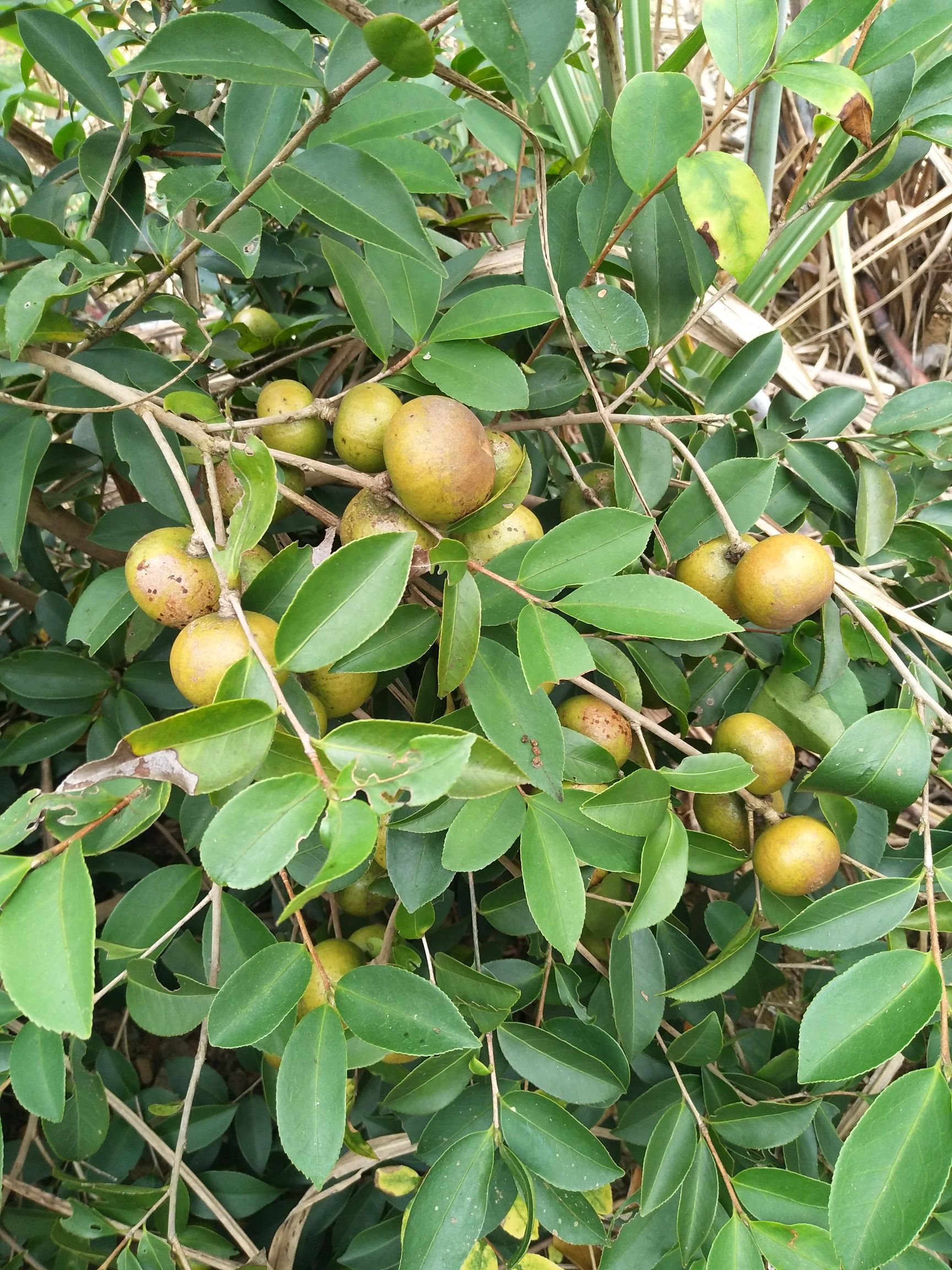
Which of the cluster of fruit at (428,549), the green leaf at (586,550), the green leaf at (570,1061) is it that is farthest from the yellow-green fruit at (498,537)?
the green leaf at (570,1061)

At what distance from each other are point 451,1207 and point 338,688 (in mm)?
413

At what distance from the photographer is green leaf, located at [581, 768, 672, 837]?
55 cm

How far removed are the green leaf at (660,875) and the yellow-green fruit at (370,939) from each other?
1.05ft

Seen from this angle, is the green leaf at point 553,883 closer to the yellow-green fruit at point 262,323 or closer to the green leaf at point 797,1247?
the green leaf at point 797,1247

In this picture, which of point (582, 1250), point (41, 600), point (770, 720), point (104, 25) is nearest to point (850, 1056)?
point (770, 720)

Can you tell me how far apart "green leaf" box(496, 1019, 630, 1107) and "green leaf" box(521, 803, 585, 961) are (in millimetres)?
193

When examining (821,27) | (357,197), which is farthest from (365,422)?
(821,27)

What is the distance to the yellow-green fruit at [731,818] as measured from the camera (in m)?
0.74

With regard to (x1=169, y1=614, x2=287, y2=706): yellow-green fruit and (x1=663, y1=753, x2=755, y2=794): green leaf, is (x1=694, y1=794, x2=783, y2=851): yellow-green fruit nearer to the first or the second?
(x1=663, y1=753, x2=755, y2=794): green leaf

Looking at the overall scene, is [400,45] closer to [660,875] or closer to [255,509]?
[255,509]

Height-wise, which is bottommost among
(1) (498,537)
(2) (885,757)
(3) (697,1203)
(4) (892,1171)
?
(3) (697,1203)

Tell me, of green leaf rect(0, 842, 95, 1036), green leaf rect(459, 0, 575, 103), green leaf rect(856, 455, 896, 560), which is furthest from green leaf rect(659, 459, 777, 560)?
green leaf rect(0, 842, 95, 1036)

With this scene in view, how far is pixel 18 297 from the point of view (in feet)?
1.91

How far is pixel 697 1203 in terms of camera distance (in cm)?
68
